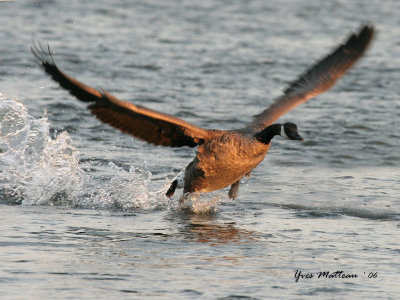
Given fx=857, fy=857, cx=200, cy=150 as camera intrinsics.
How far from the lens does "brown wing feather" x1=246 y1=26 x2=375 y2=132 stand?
8.38 meters

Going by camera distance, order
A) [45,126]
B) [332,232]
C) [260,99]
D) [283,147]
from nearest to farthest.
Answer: [332,232], [45,126], [283,147], [260,99]

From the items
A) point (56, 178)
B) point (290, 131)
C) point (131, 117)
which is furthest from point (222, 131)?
point (56, 178)

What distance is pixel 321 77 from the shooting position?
868 cm

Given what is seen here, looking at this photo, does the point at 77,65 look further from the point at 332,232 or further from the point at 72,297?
the point at 72,297

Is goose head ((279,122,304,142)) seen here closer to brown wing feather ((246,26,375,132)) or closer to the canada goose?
the canada goose

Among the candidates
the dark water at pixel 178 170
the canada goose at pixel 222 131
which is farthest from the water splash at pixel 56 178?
the canada goose at pixel 222 131

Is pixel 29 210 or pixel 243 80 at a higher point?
pixel 243 80

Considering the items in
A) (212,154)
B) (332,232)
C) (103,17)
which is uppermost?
(103,17)

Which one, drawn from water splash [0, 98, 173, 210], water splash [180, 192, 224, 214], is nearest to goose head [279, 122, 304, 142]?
water splash [180, 192, 224, 214]

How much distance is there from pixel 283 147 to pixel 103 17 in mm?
10766

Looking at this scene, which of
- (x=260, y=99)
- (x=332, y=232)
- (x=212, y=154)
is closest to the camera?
(x=332, y=232)

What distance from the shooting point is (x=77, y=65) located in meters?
15.2

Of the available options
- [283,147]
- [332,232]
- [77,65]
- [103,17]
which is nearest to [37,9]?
[103,17]

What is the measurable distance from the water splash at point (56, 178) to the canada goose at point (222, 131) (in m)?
0.43
